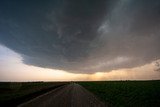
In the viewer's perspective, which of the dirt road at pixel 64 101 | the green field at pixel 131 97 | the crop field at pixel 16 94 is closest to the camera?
the dirt road at pixel 64 101

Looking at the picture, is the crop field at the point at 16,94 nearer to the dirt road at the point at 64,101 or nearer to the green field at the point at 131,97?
the dirt road at the point at 64,101

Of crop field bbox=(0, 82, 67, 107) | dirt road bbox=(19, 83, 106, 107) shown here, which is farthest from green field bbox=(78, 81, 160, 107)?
crop field bbox=(0, 82, 67, 107)

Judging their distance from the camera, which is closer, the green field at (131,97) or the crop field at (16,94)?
the green field at (131,97)

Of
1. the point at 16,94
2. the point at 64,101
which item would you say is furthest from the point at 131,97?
the point at 16,94

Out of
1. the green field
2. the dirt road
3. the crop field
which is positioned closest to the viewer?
the dirt road

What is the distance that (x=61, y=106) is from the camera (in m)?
16.6

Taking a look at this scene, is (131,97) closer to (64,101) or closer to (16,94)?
(64,101)

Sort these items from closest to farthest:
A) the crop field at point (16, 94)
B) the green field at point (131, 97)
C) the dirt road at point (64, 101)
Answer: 1. the dirt road at point (64, 101)
2. the green field at point (131, 97)
3. the crop field at point (16, 94)

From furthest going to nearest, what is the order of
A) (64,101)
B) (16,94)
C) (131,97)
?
(16,94), (131,97), (64,101)

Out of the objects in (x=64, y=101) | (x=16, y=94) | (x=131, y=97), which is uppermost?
(x=16, y=94)

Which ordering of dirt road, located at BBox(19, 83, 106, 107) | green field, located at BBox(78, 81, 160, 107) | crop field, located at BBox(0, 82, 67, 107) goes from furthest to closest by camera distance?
crop field, located at BBox(0, 82, 67, 107) → green field, located at BBox(78, 81, 160, 107) → dirt road, located at BBox(19, 83, 106, 107)

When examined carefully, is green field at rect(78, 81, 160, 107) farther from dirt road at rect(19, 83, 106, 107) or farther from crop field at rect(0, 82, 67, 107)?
crop field at rect(0, 82, 67, 107)

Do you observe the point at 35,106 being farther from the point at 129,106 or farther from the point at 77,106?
the point at 129,106

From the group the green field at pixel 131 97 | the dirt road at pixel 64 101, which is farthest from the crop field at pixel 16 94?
the green field at pixel 131 97
